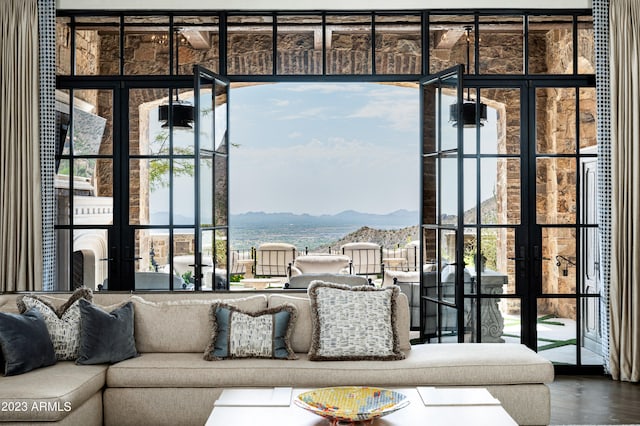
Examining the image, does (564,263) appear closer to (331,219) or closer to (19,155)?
(19,155)

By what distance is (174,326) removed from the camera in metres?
4.57

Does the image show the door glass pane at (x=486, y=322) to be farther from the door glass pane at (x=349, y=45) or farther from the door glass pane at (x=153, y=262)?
the door glass pane at (x=153, y=262)

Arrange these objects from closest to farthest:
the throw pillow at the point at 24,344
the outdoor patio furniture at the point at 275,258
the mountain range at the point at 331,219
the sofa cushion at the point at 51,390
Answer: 1. the sofa cushion at the point at 51,390
2. the throw pillow at the point at 24,344
3. the outdoor patio furniture at the point at 275,258
4. the mountain range at the point at 331,219

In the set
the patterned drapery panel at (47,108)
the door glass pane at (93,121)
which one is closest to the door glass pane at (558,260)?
the door glass pane at (93,121)

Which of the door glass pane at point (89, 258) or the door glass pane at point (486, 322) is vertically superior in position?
the door glass pane at point (89, 258)

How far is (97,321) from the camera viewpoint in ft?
13.9

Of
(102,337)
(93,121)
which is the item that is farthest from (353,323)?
(93,121)

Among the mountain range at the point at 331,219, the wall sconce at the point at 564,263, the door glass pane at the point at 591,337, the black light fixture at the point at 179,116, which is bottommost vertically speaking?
the door glass pane at the point at 591,337

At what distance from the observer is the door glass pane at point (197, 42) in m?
5.77

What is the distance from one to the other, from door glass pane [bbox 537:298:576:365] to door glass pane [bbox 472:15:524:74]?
202 cm

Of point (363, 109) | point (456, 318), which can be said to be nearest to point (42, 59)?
point (456, 318)

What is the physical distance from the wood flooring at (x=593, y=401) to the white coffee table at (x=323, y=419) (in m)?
1.31

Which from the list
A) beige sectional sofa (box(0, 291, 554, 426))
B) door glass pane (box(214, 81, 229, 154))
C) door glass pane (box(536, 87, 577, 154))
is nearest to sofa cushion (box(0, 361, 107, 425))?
beige sectional sofa (box(0, 291, 554, 426))

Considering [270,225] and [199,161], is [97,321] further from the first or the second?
[270,225]
